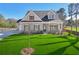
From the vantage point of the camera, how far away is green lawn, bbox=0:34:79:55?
306 centimetres

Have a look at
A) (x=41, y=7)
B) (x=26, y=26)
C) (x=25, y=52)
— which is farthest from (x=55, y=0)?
(x=25, y=52)

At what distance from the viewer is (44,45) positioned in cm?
308

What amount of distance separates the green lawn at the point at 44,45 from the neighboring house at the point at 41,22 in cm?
6

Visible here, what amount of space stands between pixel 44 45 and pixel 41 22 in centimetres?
21

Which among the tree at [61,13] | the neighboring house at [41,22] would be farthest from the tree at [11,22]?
the tree at [61,13]

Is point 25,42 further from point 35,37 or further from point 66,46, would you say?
point 66,46

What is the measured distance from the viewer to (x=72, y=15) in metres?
3.12

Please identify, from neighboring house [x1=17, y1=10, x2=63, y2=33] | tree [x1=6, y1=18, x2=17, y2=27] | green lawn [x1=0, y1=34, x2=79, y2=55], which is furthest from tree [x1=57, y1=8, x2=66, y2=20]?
tree [x1=6, y1=18, x2=17, y2=27]

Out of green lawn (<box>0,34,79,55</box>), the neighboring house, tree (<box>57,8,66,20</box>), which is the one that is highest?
tree (<box>57,8,66,20</box>)

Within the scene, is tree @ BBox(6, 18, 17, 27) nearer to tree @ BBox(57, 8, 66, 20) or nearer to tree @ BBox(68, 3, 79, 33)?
tree @ BBox(57, 8, 66, 20)

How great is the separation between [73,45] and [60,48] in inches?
4.8

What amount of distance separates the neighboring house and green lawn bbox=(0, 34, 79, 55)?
0.19ft

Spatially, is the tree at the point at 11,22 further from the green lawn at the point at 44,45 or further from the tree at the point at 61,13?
the tree at the point at 61,13
